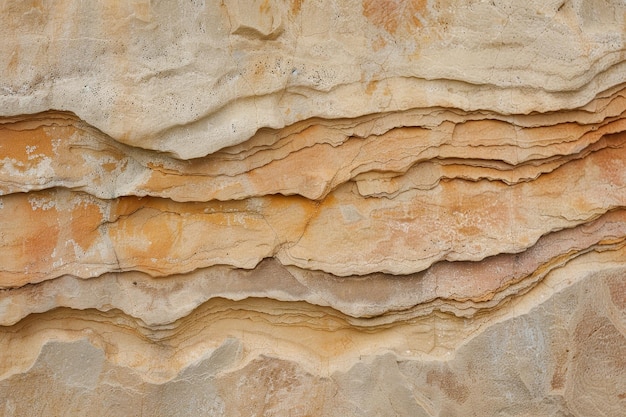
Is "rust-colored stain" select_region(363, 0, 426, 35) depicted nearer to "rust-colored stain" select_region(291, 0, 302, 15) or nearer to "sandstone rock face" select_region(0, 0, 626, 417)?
"sandstone rock face" select_region(0, 0, 626, 417)

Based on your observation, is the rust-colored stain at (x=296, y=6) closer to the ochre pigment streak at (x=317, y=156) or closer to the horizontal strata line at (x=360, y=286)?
the ochre pigment streak at (x=317, y=156)

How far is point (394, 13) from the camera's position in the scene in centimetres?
229

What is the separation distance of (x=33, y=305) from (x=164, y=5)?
1.07m

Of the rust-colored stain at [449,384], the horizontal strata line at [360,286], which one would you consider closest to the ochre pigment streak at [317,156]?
the horizontal strata line at [360,286]

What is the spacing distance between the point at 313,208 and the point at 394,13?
697 mm

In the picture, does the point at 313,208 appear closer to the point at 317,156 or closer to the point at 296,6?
the point at 317,156

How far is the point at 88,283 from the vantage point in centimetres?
234

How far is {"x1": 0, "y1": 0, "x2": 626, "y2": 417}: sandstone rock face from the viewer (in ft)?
7.28

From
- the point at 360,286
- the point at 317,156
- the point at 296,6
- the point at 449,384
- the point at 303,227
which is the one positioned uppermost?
the point at 296,6

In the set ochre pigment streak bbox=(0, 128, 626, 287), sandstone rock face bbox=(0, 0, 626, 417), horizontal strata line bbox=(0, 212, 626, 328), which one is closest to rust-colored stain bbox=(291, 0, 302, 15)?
sandstone rock face bbox=(0, 0, 626, 417)

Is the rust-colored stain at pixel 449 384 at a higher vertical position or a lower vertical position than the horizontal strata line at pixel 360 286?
lower

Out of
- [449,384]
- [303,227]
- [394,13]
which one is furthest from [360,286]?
[394,13]

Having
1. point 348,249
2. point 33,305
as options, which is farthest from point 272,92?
point 33,305

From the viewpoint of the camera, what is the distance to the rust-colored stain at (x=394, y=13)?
2279 mm
